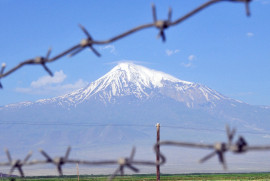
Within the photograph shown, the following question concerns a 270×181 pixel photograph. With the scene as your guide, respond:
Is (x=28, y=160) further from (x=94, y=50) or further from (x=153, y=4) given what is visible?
(x=153, y=4)

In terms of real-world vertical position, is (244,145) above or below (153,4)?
below

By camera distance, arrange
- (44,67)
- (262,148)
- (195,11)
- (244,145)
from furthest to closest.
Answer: (44,67), (195,11), (244,145), (262,148)

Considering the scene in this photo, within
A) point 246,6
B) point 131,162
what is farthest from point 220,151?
point 246,6

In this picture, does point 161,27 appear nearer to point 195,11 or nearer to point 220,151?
point 195,11

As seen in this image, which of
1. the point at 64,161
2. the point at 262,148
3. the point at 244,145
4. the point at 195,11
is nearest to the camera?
the point at 262,148

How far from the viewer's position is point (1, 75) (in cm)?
228

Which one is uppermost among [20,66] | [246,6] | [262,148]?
[20,66]

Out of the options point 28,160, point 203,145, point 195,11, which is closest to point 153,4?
point 195,11

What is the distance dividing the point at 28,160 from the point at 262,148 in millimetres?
984

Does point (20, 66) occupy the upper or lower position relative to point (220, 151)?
upper

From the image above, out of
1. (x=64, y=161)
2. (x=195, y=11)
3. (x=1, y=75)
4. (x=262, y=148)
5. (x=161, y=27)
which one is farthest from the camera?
(x=1, y=75)

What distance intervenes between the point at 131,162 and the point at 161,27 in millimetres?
478

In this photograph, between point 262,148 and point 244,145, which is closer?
point 262,148

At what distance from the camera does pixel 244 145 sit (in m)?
1.42
